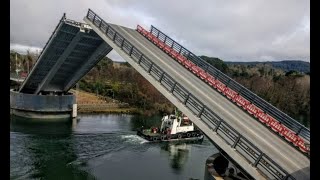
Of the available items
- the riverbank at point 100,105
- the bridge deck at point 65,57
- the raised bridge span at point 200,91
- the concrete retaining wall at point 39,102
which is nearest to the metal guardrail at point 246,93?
the raised bridge span at point 200,91

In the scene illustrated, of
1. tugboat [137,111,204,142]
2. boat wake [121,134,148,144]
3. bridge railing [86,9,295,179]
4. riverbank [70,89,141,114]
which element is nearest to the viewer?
bridge railing [86,9,295,179]

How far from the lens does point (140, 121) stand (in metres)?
54.2

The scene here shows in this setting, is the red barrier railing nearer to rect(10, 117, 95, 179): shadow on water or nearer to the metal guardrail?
the metal guardrail

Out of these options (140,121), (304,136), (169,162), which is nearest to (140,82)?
(140,121)

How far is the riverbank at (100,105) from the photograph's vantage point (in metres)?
62.6

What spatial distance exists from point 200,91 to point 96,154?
11544mm

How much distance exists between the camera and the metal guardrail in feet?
70.6

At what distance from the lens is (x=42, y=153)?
32094 millimetres

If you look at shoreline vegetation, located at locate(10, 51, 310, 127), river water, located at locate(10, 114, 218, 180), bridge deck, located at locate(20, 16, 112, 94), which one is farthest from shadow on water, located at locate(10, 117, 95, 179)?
shoreline vegetation, located at locate(10, 51, 310, 127)

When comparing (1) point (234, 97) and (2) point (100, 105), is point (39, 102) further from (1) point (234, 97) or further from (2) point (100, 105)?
(1) point (234, 97)

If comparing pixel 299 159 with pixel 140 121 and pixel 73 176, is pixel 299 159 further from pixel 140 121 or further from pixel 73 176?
pixel 140 121

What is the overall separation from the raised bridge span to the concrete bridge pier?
437cm

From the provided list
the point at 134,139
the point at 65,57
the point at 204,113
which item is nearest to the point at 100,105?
the point at 65,57

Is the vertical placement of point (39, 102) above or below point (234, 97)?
below
